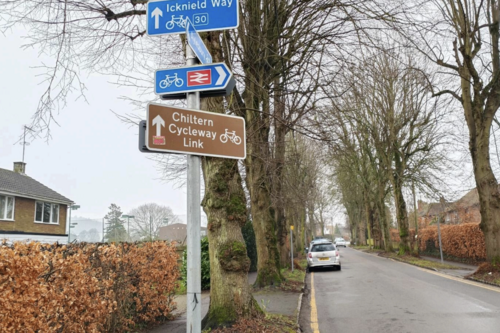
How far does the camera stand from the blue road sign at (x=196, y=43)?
3.45 metres

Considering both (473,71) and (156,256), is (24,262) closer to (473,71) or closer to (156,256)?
(156,256)

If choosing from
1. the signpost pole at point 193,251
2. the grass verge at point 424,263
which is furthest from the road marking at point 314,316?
the grass verge at point 424,263

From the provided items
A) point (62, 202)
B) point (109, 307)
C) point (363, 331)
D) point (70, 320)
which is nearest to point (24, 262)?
point (70, 320)

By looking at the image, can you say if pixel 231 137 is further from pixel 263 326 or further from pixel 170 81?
pixel 263 326

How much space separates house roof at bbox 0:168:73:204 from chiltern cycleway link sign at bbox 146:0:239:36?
24.3 metres

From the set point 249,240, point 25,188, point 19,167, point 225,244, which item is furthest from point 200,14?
point 19,167

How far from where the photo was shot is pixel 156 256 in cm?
759

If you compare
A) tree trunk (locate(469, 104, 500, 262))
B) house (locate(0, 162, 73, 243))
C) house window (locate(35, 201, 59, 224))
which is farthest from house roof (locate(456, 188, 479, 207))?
house window (locate(35, 201, 59, 224))

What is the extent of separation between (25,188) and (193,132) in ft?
91.3

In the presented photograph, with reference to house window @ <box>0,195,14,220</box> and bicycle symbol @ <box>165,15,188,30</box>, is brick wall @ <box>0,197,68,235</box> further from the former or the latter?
bicycle symbol @ <box>165,15,188,30</box>

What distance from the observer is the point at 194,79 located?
134 inches

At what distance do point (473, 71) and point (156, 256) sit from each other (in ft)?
44.0

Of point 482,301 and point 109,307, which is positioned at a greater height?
point 109,307

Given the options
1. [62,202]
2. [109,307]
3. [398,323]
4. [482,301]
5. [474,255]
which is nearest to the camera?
[109,307]
